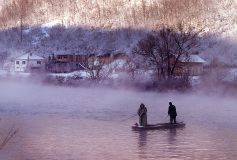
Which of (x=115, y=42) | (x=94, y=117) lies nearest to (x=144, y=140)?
(x=94, y=117)

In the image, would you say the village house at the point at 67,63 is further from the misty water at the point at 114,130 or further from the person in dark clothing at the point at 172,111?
the person in dark clothing at the point at 172,111

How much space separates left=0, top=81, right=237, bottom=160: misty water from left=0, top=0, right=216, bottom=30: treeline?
207 feet

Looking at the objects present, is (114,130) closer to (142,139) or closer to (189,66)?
(142,139)

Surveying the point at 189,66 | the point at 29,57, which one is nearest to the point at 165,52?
the point at 189,66

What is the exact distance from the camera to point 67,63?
10181 cm

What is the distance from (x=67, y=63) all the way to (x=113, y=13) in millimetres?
31503

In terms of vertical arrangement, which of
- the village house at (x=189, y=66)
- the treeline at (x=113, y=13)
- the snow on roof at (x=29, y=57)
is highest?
the treeline at (x=113, y=13)

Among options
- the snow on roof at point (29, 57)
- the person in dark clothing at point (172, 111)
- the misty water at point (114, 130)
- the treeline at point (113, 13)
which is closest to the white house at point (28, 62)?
the snow on roof at point (29, 57)

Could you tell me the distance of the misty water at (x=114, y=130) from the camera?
20234mm

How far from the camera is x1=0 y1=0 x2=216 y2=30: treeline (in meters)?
114

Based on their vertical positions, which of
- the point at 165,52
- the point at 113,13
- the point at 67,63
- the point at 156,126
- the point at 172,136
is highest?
the point at 113,13

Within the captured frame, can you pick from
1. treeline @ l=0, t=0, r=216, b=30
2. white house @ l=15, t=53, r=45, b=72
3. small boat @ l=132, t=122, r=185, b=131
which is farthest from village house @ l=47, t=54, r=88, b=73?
small boat @ l=132, t=122, r=185, b=131

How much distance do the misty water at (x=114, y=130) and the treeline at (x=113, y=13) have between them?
207 feet

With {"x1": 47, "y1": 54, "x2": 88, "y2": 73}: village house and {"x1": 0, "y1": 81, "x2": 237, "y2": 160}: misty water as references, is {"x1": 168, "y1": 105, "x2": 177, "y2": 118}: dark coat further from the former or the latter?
{"x1": 47, "y1": 54, "x2": 88, "y2": 73}: village house
